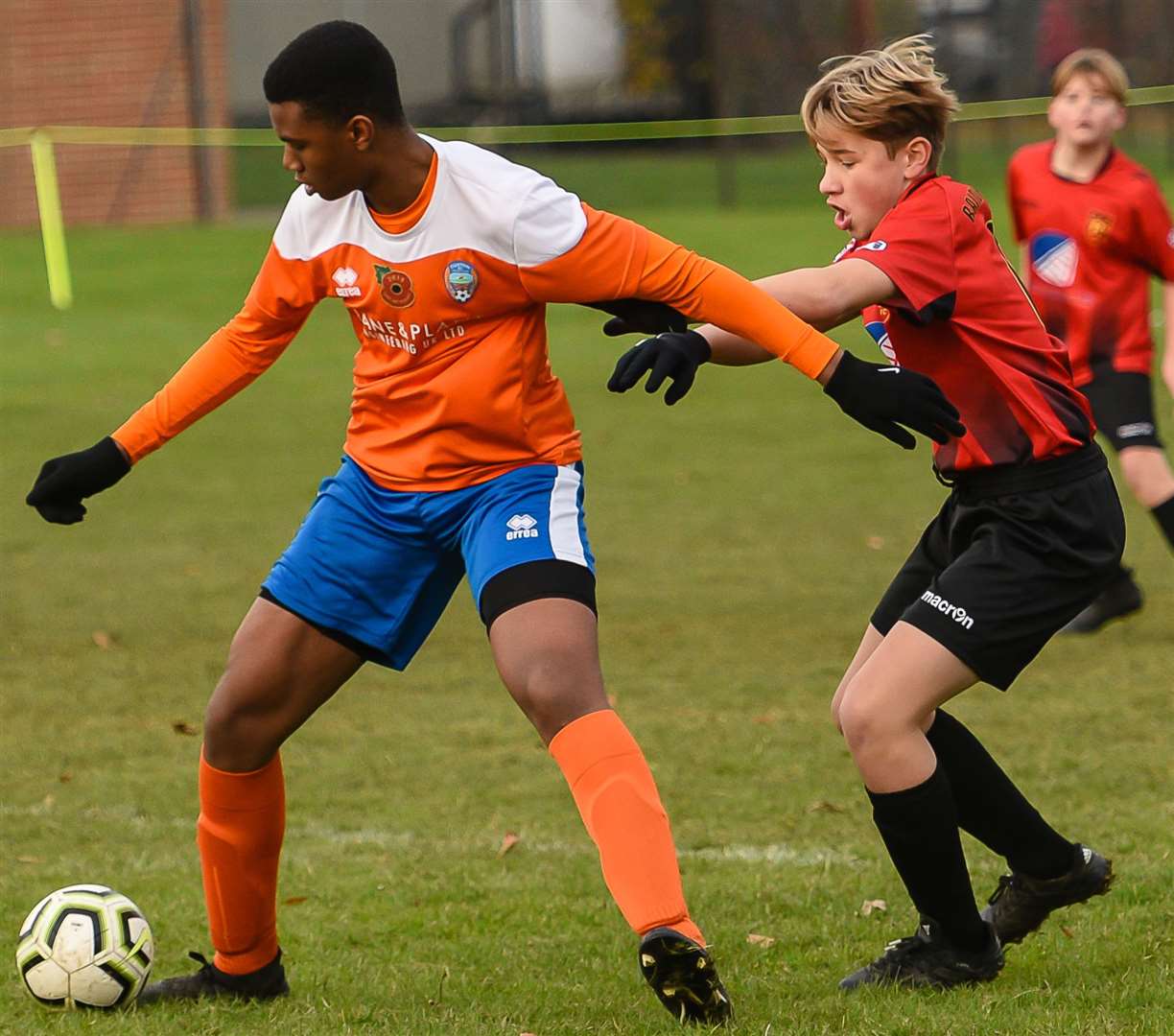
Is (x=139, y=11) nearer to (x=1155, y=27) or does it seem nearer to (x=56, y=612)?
(x=1155, y=27)

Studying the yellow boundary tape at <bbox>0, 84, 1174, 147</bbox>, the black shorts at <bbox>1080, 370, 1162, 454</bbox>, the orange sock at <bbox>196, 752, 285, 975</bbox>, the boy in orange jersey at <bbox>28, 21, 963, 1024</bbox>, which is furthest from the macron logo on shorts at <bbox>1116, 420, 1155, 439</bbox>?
the yellow boundary tape at <bbox>0, 84, 1174, 147</bbox>

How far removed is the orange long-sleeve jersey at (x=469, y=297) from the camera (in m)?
3.92

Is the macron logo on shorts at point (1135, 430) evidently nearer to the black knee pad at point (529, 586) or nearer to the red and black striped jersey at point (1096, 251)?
the red and black striped jersey at point (1096, 251)

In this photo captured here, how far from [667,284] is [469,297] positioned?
16.2 inches

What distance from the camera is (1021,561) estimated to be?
3.99 meters

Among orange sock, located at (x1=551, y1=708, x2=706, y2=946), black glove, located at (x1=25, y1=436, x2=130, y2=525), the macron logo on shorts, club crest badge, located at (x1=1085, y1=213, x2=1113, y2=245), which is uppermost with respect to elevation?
black glove, located at (x1=25, y1=436, x2=130, y2=525)

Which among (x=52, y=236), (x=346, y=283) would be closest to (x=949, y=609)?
(x=346, y=283)

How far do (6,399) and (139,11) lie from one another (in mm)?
12298

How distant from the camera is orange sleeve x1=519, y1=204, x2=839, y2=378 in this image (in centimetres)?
385

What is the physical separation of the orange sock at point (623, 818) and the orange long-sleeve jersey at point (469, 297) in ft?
2.05

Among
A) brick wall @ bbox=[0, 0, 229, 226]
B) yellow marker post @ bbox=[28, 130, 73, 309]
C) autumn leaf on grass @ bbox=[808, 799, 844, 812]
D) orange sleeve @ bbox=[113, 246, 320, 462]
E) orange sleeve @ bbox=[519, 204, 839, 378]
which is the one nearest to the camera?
orange sleeve @ bbox=[519, 204, 839, 378]

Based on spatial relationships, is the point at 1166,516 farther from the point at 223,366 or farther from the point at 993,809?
the point at 223,366

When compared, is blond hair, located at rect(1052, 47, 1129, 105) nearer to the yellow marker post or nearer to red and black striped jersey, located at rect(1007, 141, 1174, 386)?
red and black striped jersey, located at rect(1007, 141, 1174, 386)

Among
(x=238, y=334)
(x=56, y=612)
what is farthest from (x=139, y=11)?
(x=238, y=334)
